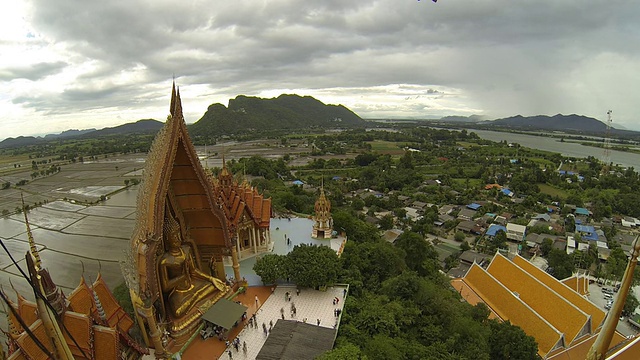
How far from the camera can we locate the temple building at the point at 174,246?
50.2 ft

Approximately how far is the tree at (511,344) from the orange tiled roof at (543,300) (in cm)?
484

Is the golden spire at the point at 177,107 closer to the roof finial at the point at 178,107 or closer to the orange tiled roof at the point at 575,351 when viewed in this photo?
the roof finial at the point at 178,107

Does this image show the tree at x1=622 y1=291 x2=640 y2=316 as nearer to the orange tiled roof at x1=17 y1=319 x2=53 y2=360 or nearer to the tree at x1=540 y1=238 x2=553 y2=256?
the tree at x1=540 y1=238 x2=553 y2=256

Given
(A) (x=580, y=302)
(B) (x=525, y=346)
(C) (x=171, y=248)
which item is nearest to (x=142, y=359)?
(C) (x=171, y=248)

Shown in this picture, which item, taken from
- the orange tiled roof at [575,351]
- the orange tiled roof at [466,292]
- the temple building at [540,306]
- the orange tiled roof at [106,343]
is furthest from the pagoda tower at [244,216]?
the orange tiled roof at [575,351]

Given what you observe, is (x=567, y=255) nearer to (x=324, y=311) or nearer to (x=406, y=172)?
(x=324, y=311)

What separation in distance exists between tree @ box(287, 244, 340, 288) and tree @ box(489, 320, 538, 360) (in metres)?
10.8

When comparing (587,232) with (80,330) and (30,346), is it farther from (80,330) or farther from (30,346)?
(30,346)

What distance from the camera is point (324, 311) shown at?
778 inches

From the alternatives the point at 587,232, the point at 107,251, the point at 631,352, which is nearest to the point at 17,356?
the point at 631,352

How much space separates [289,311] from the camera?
19797 mm

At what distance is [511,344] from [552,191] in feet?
240

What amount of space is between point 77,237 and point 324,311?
44538 mm

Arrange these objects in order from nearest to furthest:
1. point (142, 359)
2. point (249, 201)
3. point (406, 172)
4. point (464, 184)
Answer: point (142, 359)
point (249, 201)
point (464, 184)
point (406, 172)
